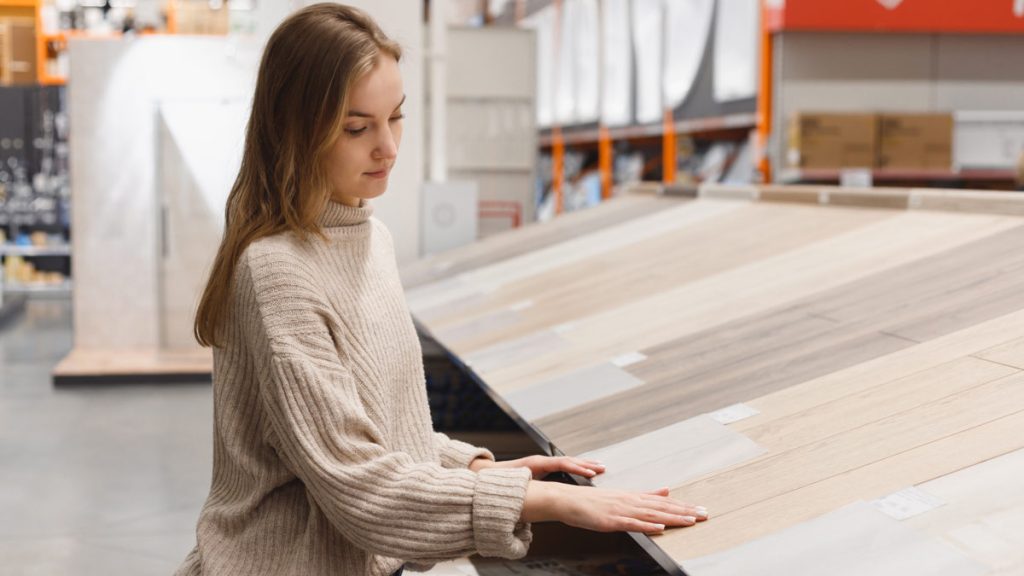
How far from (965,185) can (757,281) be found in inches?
194

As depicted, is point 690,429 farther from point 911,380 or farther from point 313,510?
point 313,510

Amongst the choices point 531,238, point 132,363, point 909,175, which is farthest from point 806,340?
point 132,363

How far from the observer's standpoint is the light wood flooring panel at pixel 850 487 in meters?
1.29

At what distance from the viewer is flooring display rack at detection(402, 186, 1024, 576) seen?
124 centimetres

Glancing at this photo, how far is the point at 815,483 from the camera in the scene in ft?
4.51

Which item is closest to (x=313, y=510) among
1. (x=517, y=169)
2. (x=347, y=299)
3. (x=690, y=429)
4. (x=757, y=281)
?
(x=347, y=299)

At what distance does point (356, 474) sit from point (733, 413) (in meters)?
0.64

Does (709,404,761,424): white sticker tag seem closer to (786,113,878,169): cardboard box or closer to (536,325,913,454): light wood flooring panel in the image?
(536,325,913,454): light wood flooring panel

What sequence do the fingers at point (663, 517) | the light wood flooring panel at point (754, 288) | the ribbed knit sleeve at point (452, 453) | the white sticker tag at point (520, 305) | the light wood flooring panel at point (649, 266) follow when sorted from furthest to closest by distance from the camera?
1. the white sticker tag at point (520, 305)
2. the light wood flooring panel at point (649, 266)
3. the light wood flooring panel at point (754, 288)
4. the ribbed knit sleeve at point (452, 453)
5. the fingers at point (663, 517)

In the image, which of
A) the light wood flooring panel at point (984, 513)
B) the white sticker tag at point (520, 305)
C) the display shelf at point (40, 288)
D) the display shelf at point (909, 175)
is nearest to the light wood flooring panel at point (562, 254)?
the white sticker tag at point (520, 305)

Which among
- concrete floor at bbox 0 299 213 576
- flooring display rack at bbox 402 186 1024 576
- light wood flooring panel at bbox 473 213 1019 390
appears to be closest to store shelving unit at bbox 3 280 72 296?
concrete floor at bbox 0 299 213 576

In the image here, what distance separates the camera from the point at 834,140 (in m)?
6.51

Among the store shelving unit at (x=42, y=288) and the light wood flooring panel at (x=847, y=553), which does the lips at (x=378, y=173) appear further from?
the store shelving unit at (x=42, y=288)

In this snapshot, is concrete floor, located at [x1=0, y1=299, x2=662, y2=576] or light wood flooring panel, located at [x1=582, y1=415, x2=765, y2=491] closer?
light wood flooring panel, located at [x1=582, y1=415, x2=765, y2=491]
